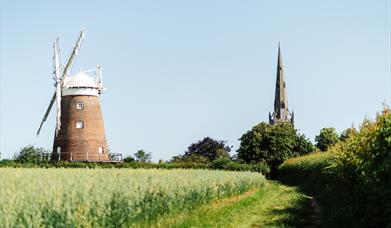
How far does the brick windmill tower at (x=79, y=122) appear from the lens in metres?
72.2

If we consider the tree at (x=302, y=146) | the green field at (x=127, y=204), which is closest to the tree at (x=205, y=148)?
the tree at (x=302, y=146)

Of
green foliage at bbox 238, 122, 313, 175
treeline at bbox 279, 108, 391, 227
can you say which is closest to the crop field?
treeline at bbox 279, 108, 391, 227

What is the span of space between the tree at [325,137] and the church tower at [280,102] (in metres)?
21.2

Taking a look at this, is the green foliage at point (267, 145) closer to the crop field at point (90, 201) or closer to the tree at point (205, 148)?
the tree at point (205, 148)

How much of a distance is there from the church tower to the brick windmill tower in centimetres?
9908

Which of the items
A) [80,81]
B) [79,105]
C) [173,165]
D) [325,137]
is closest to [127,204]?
[173,165]

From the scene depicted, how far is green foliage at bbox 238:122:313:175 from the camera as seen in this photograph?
9650 centimetres

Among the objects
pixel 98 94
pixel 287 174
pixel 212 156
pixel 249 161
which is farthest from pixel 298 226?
pixel 212 156

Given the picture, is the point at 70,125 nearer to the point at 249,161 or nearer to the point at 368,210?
the point at 249,161

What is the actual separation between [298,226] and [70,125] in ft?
181

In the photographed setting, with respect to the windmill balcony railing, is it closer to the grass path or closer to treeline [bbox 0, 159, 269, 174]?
treeline [bbox 0, 159, 269, 174]

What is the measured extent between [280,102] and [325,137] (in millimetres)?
31045

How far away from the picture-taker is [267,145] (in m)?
98.1

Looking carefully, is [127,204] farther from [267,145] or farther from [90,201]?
[267,145]
